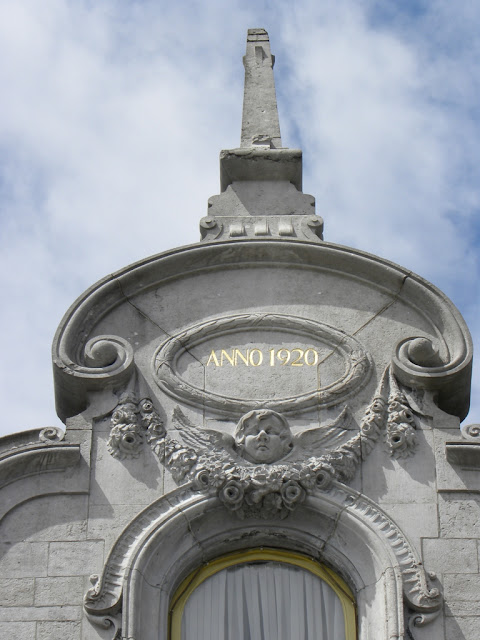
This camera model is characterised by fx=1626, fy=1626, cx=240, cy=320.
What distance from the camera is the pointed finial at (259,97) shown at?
19.3 m

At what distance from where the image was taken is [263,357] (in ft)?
54.6

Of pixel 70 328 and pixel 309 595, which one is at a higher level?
pixel 70 328

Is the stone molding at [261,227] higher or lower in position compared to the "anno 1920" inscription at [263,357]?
higher

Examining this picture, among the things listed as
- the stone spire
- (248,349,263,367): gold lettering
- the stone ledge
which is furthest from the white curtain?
the stone spire

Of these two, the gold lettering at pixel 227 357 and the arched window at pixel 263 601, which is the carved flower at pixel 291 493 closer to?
the arched window at pixel 263 601

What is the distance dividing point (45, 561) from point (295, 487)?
2463mm

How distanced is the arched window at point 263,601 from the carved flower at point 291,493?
0.53 m

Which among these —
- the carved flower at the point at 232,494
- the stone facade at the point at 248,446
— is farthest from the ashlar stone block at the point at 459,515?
the carved flower at the point at 232,494

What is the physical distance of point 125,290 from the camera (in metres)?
17.1

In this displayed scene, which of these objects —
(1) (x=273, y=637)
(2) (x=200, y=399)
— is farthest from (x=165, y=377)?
(1) (x=273, y=637)

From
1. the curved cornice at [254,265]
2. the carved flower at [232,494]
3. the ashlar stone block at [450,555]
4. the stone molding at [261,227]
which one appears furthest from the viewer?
the stone molding at [261,227]

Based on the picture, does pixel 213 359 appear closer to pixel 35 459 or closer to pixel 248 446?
pixel 248 446

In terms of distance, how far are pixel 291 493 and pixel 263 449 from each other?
1.72 feet

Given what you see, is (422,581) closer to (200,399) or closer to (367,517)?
(367,517)
